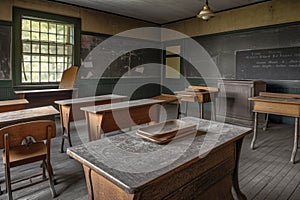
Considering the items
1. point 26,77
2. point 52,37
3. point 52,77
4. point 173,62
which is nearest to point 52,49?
point 52,37

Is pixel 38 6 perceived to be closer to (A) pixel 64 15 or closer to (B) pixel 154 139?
(A) pixel 64 15

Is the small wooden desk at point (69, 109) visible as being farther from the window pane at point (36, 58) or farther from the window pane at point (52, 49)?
the window pane at point (52, 49)

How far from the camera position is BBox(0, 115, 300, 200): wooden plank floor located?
210 centimetres

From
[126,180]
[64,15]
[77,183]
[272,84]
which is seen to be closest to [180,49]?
[272,84]

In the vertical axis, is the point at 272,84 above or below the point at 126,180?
above

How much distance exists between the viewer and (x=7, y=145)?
70.7 inches

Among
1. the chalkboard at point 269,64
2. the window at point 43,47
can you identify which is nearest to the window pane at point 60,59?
the window at point 43,47

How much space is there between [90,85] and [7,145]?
451cm

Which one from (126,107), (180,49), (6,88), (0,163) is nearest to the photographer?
(0,163)

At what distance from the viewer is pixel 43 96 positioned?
484 centimetres

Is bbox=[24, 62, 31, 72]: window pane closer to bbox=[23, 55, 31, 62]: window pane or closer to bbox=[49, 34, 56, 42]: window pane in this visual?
bbox=[23, 55, 31, 62]: window pane

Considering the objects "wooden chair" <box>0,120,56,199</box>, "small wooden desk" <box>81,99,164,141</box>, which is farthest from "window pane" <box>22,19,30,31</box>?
"wooden chair" <box>0,120,56,199</box>

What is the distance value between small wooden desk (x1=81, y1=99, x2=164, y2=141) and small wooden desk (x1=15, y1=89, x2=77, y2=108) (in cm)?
229

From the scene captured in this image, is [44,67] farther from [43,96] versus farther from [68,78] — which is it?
[43,96]
